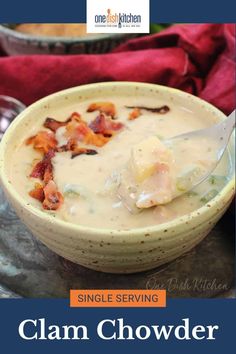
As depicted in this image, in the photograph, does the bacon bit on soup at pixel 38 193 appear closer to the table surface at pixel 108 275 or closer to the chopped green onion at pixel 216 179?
the table surface at pixel 108 275

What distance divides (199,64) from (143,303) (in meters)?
0.94

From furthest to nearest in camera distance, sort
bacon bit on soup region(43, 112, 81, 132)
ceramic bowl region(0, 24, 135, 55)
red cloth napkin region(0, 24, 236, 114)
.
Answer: ceramic bowl region(0, 24, 135, 55)
red cloth napkin region(0, 24, 236, 114)
bacon bit on soup region(43, 112, 81, 132)

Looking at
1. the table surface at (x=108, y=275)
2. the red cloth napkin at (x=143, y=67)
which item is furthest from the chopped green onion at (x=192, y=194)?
the red cloth napkin at (x=143, y=67)

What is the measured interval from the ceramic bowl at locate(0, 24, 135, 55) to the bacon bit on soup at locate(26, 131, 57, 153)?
0.61 metres

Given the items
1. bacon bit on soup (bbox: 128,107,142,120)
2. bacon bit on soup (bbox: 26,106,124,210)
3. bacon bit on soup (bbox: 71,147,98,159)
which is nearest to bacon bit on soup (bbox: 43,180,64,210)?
bacon bit on soup (bbox: 26,106,124,210)

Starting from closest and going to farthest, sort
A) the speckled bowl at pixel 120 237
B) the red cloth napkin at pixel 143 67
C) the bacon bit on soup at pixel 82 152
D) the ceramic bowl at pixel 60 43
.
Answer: the speckled bowl at pixel 120 237 → the bacon bit on soup at pixel 82 152 → the red cloth napkin at pixel 143 67 → the ceramic bowl at pixel 60 43

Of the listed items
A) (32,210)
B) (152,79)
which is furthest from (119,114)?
(32,210)

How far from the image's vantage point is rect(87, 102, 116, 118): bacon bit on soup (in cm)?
154

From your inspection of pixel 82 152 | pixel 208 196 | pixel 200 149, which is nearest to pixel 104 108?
pixel 82 152

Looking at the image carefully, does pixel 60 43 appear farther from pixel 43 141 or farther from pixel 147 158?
pixel 147 158

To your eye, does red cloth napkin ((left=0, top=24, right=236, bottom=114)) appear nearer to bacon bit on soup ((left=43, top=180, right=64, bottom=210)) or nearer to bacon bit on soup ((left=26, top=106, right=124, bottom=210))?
bacon bit on soup ((left=26, top=106, right=124, bottom=210))

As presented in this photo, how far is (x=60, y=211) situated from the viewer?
1.24 metres

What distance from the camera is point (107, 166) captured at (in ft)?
4.36

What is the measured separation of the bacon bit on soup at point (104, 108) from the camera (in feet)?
5.05
